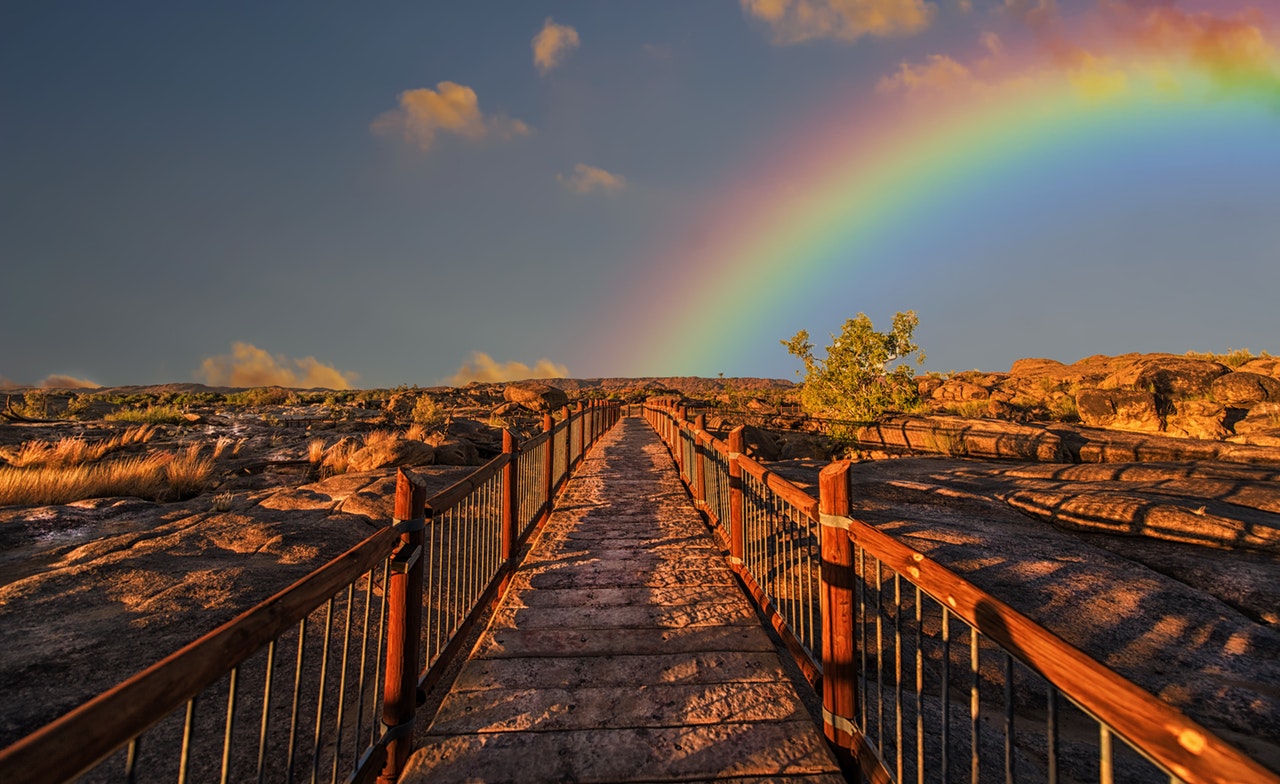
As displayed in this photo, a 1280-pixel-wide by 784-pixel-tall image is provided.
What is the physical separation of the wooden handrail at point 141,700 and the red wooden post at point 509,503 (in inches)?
140

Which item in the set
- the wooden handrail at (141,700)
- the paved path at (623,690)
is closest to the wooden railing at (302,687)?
the wooden handrail at (141,700)

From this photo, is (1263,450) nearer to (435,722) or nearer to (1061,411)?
(1061,411)

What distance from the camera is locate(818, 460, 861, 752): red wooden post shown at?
8.97ft

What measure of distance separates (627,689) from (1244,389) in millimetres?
32475

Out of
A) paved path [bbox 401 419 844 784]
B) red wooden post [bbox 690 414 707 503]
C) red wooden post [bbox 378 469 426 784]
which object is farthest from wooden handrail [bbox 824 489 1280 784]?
red wooden post [bbox 690 414 707 503]

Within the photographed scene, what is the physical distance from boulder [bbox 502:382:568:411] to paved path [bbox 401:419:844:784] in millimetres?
35598

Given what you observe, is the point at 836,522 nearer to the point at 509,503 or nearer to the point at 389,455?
the point at 509,503

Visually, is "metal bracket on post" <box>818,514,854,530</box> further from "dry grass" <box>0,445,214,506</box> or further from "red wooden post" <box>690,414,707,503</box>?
"dry grass" <box>0,445,214,506</box>

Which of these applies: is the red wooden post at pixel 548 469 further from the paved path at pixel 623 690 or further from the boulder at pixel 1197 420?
the boulder at pixel 1197 420

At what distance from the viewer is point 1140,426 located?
70.1 feet

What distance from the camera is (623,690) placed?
3.29 meters

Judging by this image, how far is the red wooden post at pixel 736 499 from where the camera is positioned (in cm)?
535

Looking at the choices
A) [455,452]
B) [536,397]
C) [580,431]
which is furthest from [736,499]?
[536,397]

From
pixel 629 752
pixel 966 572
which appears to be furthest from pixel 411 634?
pixel 966 572
